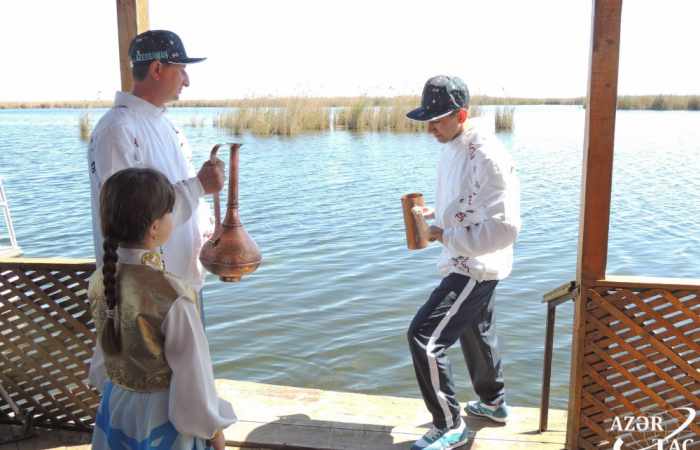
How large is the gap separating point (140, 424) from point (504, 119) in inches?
929

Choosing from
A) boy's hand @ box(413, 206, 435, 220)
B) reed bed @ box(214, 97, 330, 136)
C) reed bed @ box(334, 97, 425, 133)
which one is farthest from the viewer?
reed bed @ box(214, 97, 330, 136)

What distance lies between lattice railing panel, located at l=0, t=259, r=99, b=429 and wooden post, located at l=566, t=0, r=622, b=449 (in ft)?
6.24

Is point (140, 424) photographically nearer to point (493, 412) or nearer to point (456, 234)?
point (456, 234)

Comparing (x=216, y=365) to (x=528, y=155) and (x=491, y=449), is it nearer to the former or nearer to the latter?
(x=491, y=449)

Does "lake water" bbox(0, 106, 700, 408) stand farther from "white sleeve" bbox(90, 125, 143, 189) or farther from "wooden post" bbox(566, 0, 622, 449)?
"white sleeve" bbox(90, 125, 143, 189)

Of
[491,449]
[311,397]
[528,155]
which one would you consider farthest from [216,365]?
[528,155]

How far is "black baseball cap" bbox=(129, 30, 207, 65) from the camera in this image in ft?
8.02

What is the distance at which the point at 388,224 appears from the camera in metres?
10.2

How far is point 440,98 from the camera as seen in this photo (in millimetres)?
2652

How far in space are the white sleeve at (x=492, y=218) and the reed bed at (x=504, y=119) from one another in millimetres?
22262

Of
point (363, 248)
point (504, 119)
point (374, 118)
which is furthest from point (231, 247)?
point (504, 119)

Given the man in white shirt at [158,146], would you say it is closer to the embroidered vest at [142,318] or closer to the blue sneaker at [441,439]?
the embroidered vest at [142,318]

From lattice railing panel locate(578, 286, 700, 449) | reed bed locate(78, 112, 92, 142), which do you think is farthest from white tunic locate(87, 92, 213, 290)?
reed bed locate(78, 112, 92, 142)

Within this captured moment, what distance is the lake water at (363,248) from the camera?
5172 mm
